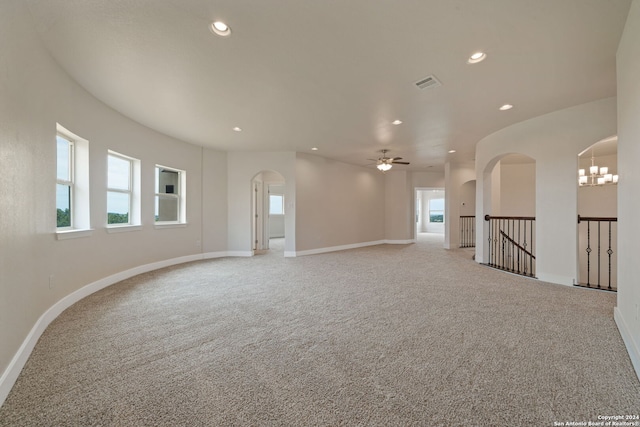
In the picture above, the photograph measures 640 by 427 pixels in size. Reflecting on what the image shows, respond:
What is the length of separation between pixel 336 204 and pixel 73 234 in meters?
5.97

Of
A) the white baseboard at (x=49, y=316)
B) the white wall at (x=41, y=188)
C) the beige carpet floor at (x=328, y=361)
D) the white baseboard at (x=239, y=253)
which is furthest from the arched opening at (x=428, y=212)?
the white wall at (x=41, y=188)

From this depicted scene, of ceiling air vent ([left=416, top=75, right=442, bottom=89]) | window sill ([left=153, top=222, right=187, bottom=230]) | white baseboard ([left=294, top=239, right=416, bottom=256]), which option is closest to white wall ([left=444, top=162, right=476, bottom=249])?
white baseboard ([left=294, top=239, right=416, bottom=256])

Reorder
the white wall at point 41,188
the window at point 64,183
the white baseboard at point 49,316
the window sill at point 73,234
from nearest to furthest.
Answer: the white baseboard at point 49,316, the white wall at point 41,188, the window sill at point 73,234, the window at point 64,183

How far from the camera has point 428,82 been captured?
3191 millimetres

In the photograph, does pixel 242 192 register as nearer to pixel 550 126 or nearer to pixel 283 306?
pixel 283 306

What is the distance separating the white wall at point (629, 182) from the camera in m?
1.99

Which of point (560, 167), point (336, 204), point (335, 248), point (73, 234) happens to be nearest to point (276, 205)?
point (336, 204)

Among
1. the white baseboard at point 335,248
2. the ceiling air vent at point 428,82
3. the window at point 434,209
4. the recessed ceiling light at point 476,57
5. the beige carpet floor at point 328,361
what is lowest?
the beige carpet floor at point 328,361

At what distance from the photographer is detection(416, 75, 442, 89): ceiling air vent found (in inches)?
122

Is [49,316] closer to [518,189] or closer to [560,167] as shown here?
[560,167]

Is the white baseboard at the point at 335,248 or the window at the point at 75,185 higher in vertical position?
the window at the point at 75,185

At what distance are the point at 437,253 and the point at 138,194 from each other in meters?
7.06

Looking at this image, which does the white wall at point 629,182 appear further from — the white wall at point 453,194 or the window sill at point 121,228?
the white wall at point 453,194

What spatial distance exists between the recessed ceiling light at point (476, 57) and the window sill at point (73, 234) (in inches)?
182
